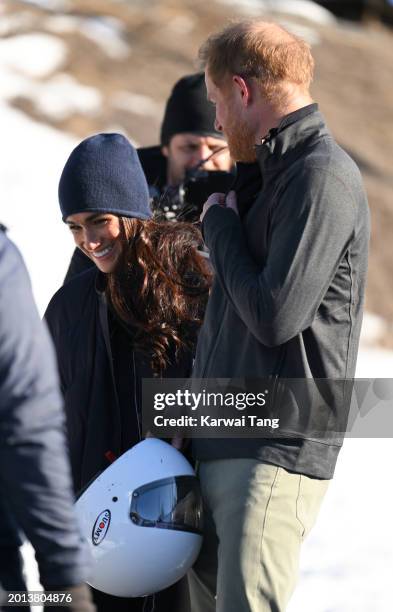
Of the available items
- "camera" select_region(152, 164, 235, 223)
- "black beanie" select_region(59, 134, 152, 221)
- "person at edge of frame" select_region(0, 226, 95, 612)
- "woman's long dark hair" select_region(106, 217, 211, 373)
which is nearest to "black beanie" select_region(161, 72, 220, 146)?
"camera" select_region(152, 164, 235, 223)

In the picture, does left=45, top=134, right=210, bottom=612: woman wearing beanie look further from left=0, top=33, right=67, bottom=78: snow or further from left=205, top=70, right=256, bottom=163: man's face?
left=0, top=33, right=67, bottom=78: snow

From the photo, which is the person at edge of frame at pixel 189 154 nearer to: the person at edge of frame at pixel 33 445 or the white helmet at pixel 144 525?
the white helmet at pixel 144 525

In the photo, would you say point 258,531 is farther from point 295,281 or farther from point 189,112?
point 189,112

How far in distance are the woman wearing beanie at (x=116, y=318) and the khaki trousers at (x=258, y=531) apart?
0.56 m

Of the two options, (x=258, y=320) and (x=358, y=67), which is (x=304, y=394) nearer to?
(x=258, y=320)

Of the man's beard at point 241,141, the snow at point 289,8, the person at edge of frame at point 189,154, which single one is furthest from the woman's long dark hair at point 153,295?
the snow at point 289,8

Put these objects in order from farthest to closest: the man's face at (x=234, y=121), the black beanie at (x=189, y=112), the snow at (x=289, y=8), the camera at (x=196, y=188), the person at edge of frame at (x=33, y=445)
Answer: the snow at (x=289, y=8) → the black beanie at (x=189, y=112) → the camera at (x=196, y=188) → the man's face at (x=234, y=121) → the person at edge of frame at (x=33, y=445)

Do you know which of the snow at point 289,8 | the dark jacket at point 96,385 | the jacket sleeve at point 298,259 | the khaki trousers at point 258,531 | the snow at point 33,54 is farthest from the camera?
the snow at point 289,8

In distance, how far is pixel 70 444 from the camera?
3.35 m

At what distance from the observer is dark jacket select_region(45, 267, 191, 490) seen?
3287 millimetres

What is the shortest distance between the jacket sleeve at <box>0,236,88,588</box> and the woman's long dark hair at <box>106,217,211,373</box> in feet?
4.65

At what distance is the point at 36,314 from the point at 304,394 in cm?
102

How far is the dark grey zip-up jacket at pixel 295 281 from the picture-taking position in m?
2.60

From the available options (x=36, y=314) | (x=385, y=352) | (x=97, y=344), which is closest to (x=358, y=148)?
(x=385, y=352)
